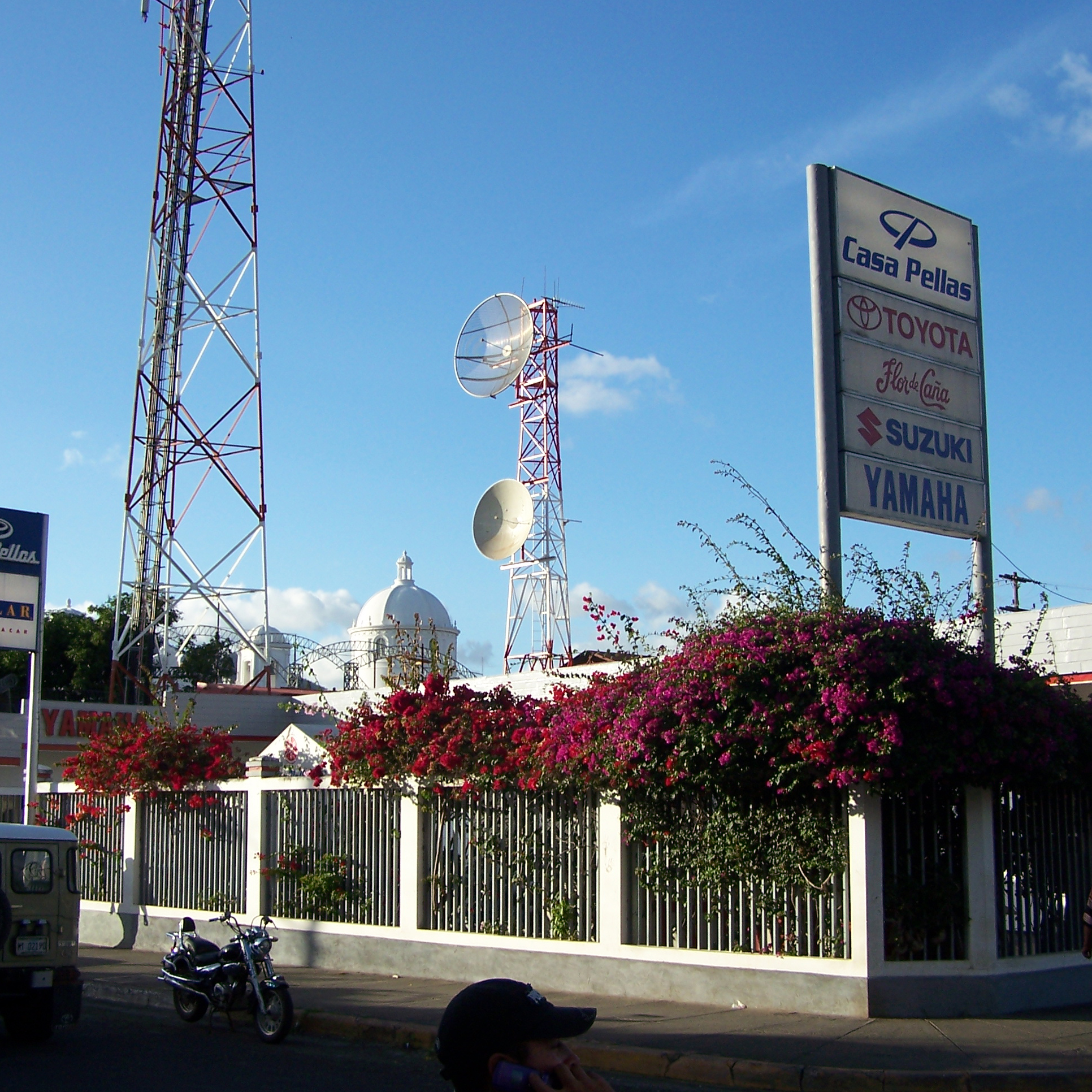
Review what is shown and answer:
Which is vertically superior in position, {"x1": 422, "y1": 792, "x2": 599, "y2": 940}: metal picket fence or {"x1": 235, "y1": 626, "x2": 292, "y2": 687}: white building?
{"x1": 235, "y1": 626, "x2": 292, "y2": 687}: white building

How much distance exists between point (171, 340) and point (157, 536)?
5798mm

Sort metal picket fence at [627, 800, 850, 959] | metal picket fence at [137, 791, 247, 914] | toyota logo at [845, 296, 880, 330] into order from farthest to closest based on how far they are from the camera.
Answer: metal picket fence at [137, 791, 247, 914] < toyota logo at [845, 296, 880, 330] < metal picket fence at [627, 800, 850, 959]

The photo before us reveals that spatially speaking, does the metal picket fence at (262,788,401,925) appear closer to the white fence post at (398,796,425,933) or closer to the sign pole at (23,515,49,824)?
the white fence post at (398,796,425,933)

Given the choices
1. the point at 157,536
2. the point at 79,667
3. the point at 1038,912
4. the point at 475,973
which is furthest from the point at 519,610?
the point at 1038,912

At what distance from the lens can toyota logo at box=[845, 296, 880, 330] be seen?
12523 mm

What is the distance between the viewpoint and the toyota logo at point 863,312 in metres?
12.5

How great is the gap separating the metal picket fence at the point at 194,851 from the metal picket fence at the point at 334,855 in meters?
0.83

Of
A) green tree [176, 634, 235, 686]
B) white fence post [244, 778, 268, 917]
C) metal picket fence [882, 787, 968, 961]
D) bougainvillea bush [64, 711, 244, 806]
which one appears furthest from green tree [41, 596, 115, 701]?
metal picket fence [882, 787, 968, 961]

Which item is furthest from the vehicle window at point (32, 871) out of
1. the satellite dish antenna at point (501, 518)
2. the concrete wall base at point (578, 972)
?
the satellite dish antenna at point (501, 518)

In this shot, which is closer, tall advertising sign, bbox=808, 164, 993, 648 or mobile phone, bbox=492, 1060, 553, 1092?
mobile phone, bbox=492, 1060, 553, 1092

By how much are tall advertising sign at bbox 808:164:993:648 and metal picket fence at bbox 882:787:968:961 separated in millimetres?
1766

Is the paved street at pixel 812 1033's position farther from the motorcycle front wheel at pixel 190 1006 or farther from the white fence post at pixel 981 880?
the motorcycle front wheel at pixel 190 1006

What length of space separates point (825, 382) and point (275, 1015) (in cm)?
757

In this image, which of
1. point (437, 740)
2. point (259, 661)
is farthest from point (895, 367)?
point (259, 661)
